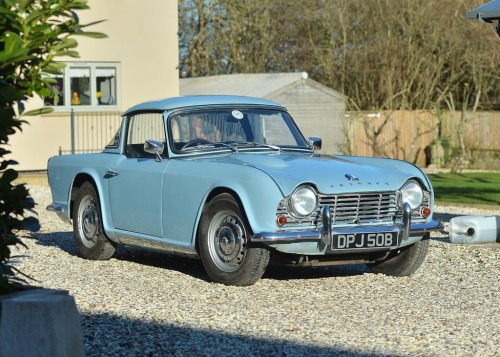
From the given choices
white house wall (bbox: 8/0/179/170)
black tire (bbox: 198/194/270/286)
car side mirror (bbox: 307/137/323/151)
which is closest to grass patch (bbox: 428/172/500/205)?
white house wall (bbox: 8/0/179/170)

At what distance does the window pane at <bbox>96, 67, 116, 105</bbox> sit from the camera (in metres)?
26.0

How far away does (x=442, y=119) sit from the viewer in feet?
112

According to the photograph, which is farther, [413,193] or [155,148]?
[155,148]

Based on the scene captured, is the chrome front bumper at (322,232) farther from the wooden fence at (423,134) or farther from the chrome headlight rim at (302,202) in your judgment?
the wooden fence at (423,134)

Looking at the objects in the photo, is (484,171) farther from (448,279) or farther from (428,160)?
(448,279)

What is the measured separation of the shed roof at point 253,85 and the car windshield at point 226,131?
1977 centimetres

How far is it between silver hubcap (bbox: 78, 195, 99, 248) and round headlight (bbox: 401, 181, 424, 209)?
323 cm

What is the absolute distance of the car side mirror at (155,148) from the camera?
9789 millimetres

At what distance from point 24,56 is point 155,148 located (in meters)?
5.26

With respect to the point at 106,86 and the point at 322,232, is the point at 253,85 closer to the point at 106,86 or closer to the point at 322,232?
the point at 106,86

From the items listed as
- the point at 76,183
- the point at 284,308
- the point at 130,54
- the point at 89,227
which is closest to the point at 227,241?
the point at 284,308

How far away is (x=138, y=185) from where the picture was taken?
998 cm

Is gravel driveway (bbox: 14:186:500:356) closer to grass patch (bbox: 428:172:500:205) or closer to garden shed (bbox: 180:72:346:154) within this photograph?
grass patch (bbox: 428:172:500:205)

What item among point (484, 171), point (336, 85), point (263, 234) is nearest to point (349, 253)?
point (263, 234)
